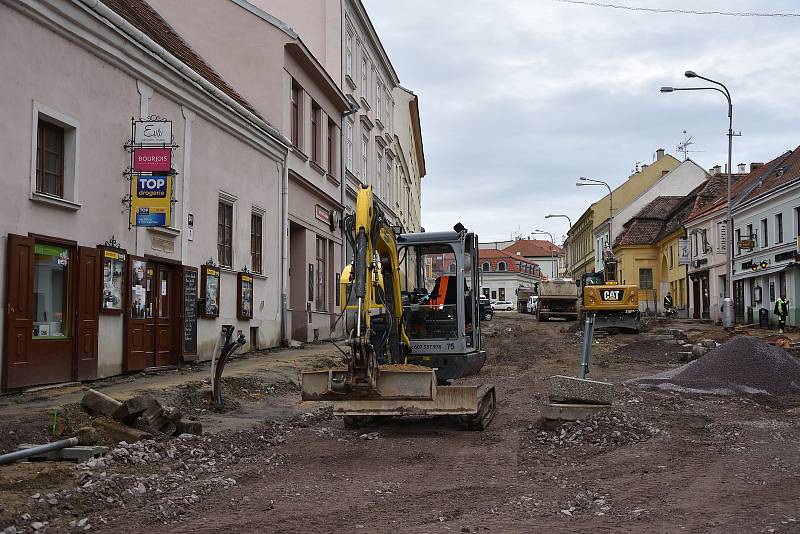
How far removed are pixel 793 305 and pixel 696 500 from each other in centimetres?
3179

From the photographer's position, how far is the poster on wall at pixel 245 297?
19688mm

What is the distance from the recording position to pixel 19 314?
11.5 meters

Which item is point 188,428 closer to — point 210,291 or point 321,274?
point 210,291

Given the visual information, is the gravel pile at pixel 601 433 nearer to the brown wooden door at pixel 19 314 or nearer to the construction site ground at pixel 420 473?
the construction site ground at pixel 420 473

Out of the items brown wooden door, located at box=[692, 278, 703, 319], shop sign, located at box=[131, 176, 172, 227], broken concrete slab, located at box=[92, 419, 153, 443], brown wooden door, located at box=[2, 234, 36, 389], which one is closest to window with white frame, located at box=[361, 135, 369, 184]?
shop sign, located at box=[131, 176, 172, 227]

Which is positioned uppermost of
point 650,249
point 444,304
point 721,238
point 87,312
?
point 650,249

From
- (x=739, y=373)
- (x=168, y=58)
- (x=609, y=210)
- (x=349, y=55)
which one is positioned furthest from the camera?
(x=609, y=210)

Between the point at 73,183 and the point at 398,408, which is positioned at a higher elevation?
the point at 73,183

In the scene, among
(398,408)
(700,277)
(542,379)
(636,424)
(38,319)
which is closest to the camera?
(398,408)

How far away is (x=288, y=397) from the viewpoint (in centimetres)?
1505

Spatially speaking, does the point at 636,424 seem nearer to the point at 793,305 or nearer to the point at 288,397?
the point at 288,397

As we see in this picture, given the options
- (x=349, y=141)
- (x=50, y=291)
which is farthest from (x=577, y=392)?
(x=349, y=141)

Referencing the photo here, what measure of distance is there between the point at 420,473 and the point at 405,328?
12.4ft

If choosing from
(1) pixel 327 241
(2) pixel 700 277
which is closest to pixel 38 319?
(1) pixel 327 241
